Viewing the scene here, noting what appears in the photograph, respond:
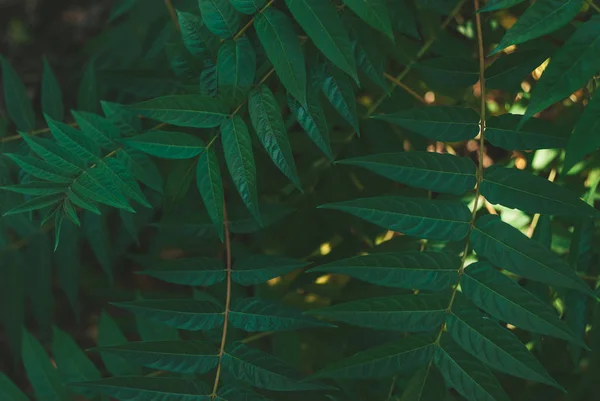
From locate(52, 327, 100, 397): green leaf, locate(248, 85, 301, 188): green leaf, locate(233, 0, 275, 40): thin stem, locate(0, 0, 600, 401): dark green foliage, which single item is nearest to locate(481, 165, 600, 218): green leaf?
locate(0, 0, 600, 401): dark green foliage

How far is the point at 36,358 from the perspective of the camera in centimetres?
114

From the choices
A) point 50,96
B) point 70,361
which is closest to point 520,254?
point 70,361

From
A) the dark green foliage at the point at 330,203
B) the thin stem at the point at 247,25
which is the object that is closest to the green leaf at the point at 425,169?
the dark green foliage at the point at 330,203

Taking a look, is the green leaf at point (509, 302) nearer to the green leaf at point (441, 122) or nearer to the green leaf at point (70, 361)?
the green leaf at point (441, 122)

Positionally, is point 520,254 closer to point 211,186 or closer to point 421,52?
point 211,186

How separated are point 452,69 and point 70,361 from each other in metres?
0.77

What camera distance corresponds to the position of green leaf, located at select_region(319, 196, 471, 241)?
→ 2.77 ft

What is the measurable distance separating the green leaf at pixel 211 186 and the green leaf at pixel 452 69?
0.35m

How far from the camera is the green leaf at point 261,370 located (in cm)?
89

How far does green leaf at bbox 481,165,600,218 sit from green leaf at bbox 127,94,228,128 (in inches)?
14.2

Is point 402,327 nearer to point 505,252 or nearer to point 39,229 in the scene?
point 505,252

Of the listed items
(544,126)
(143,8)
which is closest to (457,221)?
(544,126)

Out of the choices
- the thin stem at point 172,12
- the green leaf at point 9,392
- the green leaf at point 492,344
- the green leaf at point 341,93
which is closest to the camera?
the green leaf at point 492,344

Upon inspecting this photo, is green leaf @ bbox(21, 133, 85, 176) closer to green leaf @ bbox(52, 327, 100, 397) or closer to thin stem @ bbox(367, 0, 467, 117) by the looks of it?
green leaf @ bbox(52, 327, 100, 397)
